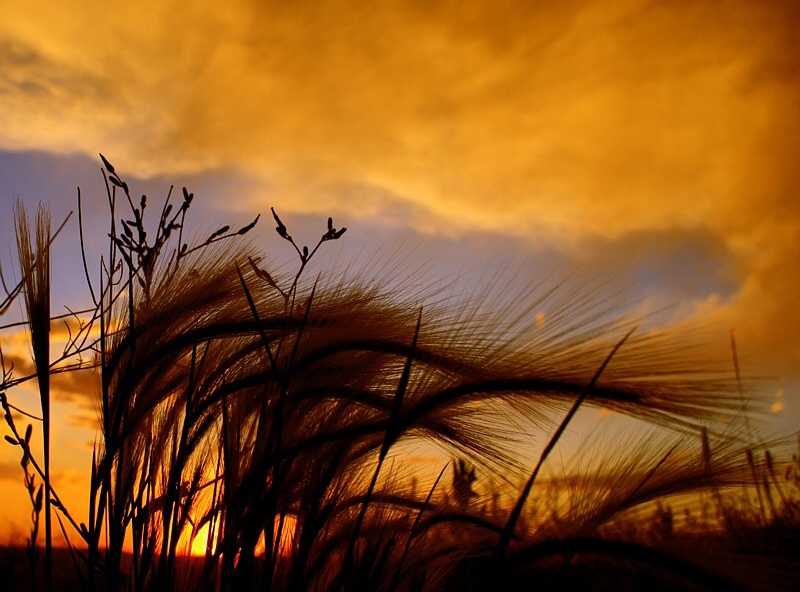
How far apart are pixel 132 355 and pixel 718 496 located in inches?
46.2

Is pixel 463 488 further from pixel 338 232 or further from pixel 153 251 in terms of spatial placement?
pixel 153 251

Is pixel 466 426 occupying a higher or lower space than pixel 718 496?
higher

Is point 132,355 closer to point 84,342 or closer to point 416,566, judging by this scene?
point 84,342

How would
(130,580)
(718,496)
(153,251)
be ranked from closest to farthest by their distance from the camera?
1. (718,496)
2. (153,251)
3. (130,580)

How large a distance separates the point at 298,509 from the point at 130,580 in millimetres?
522

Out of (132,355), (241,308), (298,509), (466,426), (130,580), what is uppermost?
(241,308)

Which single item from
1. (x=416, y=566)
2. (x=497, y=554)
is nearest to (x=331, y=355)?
(x=416, y=566)

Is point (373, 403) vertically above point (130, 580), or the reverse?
point (373, 403)

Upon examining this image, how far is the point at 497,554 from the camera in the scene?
3.64 ft

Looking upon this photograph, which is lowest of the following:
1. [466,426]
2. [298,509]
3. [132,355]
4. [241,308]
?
[298,509]

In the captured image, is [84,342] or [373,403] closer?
[373,403]

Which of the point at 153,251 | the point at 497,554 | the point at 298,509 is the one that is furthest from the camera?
the point at 298,509

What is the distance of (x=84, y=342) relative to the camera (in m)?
1.66

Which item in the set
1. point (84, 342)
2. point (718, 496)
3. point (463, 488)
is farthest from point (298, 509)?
point (718, 496)
